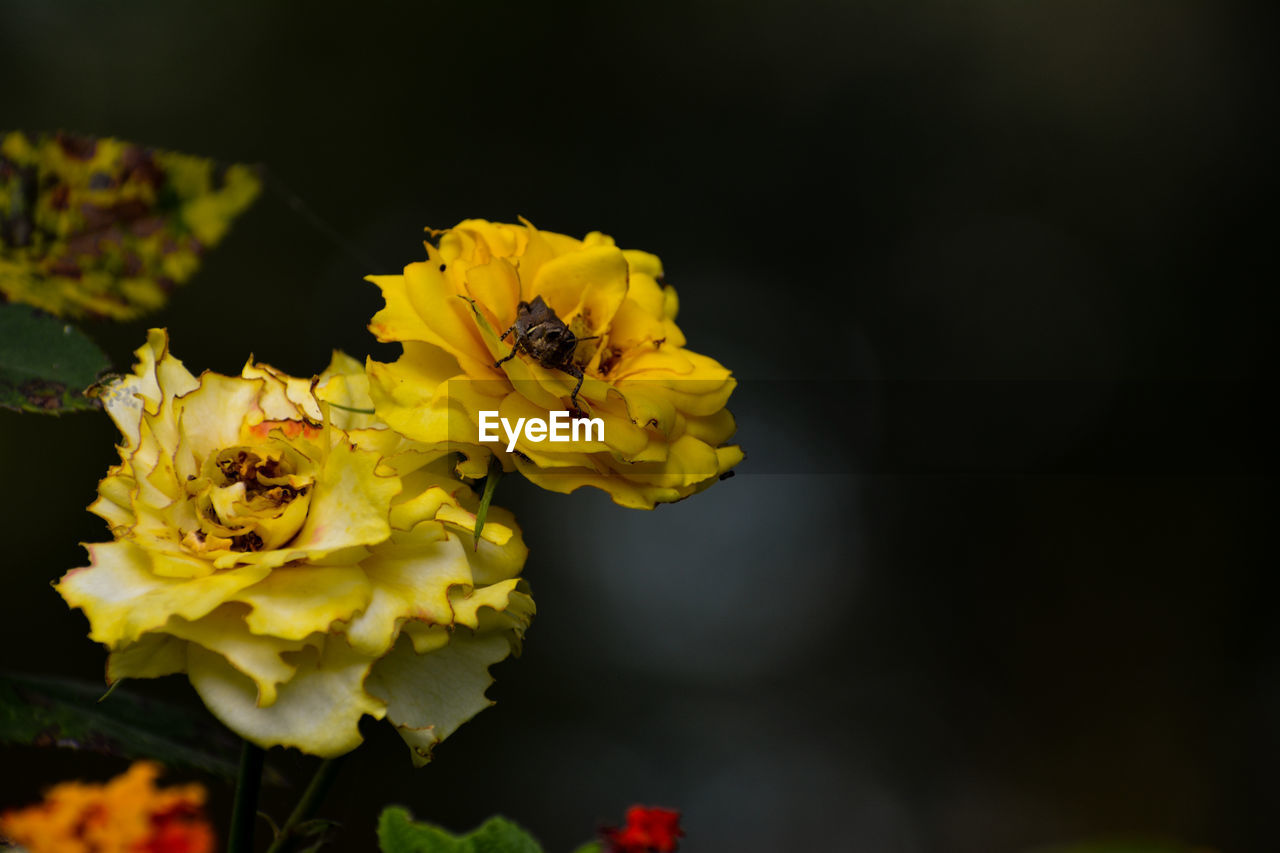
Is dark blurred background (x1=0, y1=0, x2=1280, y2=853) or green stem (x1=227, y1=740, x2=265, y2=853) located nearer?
green stem (x1=227, y1=740, x2=265, y2=853)

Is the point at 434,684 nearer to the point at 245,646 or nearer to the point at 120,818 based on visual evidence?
the point at 245,646

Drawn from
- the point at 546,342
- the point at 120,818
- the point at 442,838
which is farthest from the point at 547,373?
the point at 120,818

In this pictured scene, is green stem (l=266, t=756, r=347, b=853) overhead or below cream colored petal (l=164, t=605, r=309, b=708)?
below

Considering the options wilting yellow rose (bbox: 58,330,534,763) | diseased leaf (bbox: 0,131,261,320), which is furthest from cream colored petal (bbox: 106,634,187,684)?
diseased leaf (bbox: 0,131,261,320)

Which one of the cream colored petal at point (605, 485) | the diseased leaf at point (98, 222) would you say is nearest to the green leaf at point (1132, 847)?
the cream colored petal at point (605, 485)

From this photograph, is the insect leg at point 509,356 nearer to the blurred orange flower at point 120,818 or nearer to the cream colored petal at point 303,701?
the cream colored petal at point 303,701

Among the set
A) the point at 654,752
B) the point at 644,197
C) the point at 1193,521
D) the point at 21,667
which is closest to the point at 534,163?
the point at 644,197

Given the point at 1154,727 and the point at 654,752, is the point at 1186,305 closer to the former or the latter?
the point at 1154,727

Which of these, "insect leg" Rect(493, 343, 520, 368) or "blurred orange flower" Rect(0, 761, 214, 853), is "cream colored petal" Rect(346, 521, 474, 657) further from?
"blurred orange flower" Rect(0, 761, 214, 853)
